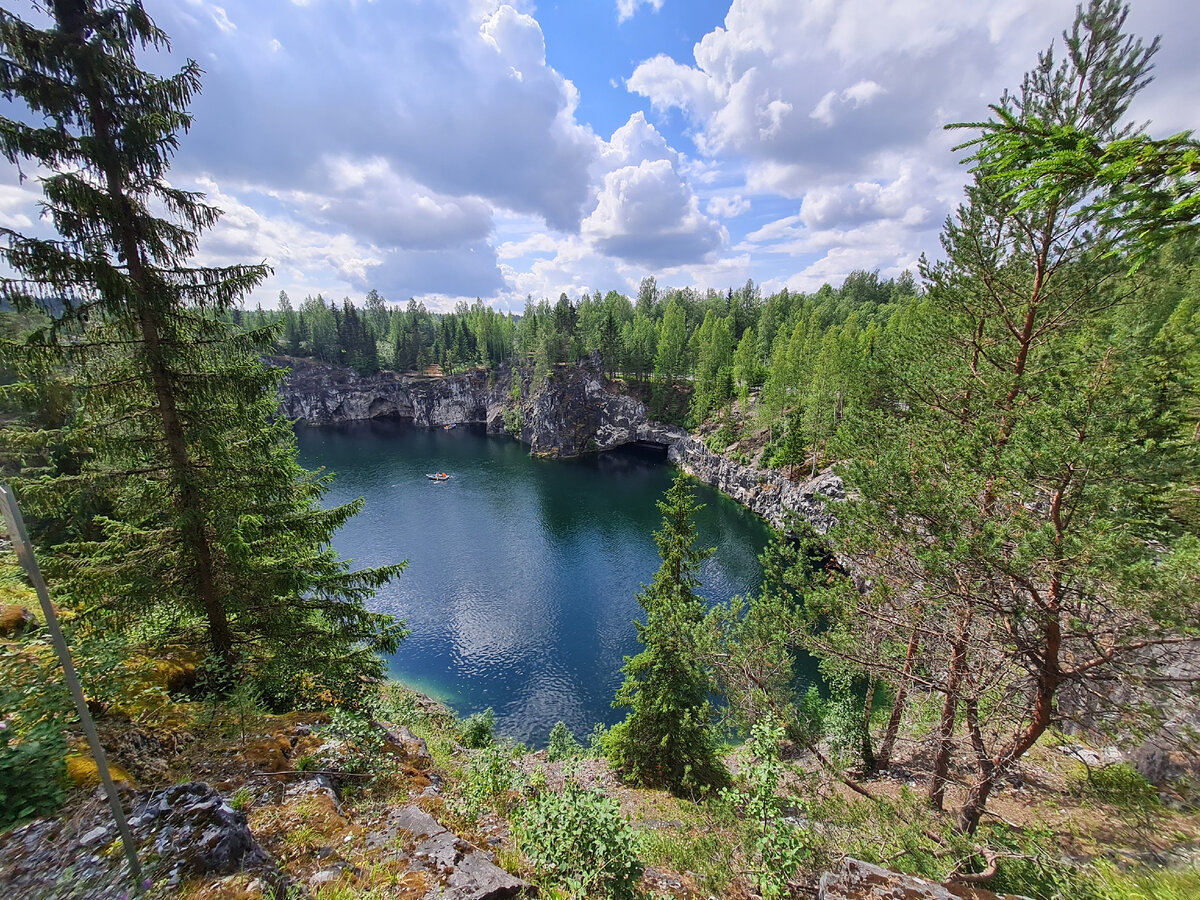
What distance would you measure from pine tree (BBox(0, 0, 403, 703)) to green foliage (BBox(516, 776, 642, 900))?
5.91m

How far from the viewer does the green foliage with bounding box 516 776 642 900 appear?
16.2 feet

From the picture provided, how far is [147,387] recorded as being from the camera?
23.1 feet

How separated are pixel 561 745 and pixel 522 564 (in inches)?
759

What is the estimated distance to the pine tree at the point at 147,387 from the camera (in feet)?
19.9

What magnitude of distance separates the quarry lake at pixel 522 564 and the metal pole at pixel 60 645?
19.8 meters

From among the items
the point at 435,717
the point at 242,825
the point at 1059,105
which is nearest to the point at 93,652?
the point at 242,825

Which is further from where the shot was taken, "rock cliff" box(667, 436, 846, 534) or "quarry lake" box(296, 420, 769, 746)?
"rock cliff" box(667, 436, 846, 534)

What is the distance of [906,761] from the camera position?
46.9ft

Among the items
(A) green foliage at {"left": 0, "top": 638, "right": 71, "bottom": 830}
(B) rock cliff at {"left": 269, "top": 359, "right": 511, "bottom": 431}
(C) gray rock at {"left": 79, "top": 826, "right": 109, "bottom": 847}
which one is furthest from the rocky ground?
(B) rock cliff at {"left": 269, "top": 359, "right": 511, "bottom": 431}

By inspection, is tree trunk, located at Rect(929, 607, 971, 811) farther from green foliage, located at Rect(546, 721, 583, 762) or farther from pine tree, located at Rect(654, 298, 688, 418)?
pine tree, located at Rect(654, 298, 688, 418)

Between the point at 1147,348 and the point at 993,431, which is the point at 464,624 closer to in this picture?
the point at 993,431

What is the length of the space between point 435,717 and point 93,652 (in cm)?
1529

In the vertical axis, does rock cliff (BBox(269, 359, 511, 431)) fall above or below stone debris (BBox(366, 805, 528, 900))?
below

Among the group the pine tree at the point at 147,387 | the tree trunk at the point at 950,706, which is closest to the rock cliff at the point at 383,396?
the pine tree at the point at 147,387
